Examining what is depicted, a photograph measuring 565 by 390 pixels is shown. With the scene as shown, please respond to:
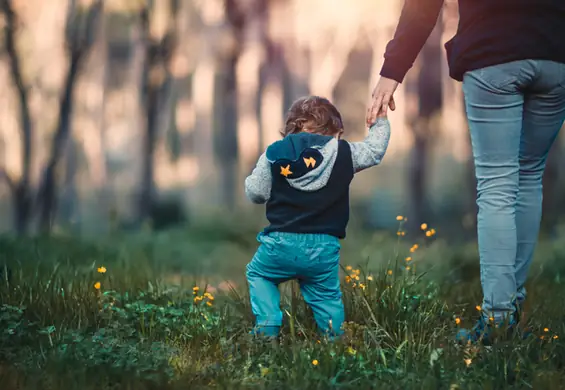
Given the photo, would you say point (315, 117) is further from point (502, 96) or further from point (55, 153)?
point (55, 153)

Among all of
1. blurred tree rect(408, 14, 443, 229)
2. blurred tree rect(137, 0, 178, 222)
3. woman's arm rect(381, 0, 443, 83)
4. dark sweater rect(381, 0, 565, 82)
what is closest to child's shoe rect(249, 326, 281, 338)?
woman's arm rect(381, 0, 443, 83)

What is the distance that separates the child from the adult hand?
0.21ft

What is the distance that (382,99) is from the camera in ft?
12.5

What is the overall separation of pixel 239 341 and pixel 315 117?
113 cm

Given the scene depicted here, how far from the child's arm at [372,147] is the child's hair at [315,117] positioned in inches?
6.7

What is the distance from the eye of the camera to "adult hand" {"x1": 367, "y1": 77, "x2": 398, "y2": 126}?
12.5ft

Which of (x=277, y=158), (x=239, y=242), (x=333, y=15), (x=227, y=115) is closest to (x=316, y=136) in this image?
(x=277, y=158)

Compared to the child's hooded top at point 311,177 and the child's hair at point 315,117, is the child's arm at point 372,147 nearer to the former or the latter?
the child's hooded top at point 311,177

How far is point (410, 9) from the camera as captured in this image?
3.90 m

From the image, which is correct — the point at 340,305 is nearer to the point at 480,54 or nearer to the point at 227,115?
the point at 480,54

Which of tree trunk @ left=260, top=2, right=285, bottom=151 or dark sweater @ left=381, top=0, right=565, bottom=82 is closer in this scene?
dark sweater @ left=381, top=0, right=565, bottom=82

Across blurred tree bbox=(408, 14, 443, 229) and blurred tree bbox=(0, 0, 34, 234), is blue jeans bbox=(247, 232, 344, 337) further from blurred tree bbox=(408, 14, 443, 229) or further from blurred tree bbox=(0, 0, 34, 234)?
blurred tree bbox=(408, 14, 443, 229)

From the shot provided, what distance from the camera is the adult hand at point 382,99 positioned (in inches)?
150

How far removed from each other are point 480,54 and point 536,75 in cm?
26
